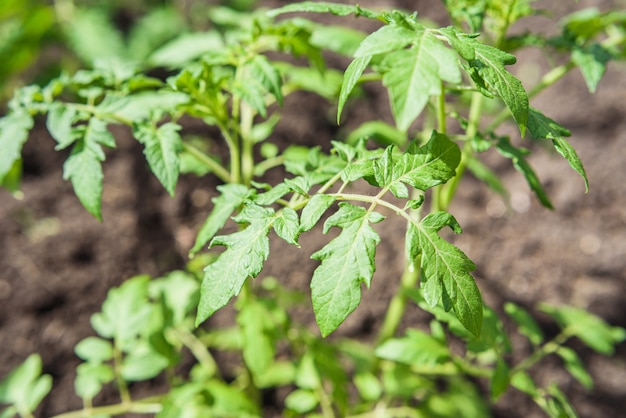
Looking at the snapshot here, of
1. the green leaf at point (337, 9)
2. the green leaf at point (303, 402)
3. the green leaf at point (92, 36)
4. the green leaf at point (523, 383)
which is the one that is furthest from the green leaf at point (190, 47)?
the green leaf at point (92, 36)

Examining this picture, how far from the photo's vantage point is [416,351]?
4.59 ft

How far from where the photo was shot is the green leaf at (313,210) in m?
0.92

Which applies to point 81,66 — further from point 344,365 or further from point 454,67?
point 454,67

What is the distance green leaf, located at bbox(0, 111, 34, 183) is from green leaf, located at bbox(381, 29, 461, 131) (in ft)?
2.75

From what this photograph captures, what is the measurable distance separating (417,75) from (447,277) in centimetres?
31

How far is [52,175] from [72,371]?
3.45 ft

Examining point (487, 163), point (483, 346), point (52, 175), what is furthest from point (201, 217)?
point (483, 346)

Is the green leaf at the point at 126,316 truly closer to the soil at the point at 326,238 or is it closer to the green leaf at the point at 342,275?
the soil at the point at 326,238

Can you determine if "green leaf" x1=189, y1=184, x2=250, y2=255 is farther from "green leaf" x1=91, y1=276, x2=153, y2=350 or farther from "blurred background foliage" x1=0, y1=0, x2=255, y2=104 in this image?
"blurred background foliage" x1=0, y1=0, x2=255, y2=104

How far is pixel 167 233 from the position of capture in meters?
2.62

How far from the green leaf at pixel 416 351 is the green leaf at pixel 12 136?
0.96 meters

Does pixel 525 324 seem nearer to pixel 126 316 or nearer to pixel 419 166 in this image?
pixel 419 166

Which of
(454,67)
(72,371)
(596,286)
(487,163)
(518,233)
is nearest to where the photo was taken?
(454,67)

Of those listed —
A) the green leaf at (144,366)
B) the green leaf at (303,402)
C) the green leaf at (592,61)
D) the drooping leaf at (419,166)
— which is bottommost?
the green leaf at (303,402)
